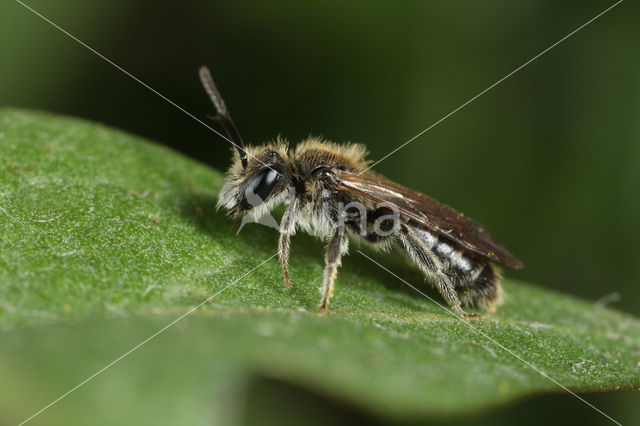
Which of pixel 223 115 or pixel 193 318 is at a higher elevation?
pixel 223 115

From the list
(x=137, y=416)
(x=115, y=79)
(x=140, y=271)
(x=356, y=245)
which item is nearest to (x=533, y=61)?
(x=356, y=245)

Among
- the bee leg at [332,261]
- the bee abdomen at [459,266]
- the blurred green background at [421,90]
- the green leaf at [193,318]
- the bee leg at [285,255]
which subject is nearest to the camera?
the green leaf at [193,318]

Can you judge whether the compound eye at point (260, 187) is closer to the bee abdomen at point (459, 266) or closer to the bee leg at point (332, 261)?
the bee leg at point (332, 261)

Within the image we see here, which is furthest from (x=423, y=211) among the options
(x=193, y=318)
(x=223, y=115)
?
(x=193, y=318)

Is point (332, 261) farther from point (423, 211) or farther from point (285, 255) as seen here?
point (423, 211)

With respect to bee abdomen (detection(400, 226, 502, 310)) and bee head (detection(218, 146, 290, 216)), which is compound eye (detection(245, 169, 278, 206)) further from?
bee abdomen (detection(400, 226, 502, 310))

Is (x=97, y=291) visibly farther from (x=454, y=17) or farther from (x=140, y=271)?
(x=454, y=17)

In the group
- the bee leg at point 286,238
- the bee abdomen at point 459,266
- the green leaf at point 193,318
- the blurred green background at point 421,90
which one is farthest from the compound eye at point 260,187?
the blurred green background at point 421,90
